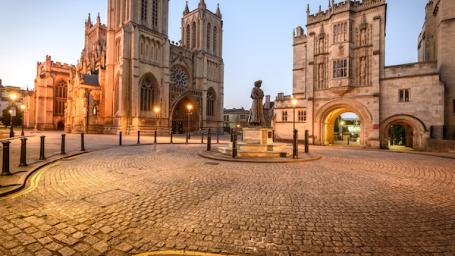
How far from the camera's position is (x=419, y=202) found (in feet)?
14.7

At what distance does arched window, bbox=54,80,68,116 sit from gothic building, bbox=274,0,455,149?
53747 millimetres

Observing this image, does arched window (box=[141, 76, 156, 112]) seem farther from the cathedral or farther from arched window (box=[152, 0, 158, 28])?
arched window (box=[152, 0, 158, 28])

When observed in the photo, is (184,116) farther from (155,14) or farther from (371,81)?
(371,81)

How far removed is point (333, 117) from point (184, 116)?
29064 millimetres

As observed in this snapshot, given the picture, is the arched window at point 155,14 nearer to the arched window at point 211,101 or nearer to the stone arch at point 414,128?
the arched window at point 211,101

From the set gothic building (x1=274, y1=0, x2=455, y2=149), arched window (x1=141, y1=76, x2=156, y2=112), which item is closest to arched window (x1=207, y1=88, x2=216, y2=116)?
arched window (x1=141, y1=76, x2=156, y2=112)

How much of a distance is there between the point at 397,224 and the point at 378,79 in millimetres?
19721

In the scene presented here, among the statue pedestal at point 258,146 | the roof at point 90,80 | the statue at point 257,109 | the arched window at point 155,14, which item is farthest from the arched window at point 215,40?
the statue pedestal at point 258,146

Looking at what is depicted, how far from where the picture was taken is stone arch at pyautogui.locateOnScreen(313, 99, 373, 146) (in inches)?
763

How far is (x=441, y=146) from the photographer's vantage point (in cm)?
1549

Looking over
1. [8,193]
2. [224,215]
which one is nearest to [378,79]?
[224,215]

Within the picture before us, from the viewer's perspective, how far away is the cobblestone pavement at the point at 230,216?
2836 millimetres

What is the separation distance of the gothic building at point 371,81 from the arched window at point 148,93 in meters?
22.9

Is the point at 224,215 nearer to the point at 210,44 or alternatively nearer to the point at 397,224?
the point at 397,224
